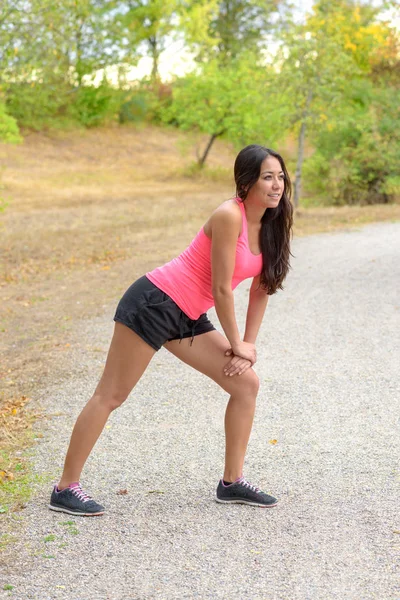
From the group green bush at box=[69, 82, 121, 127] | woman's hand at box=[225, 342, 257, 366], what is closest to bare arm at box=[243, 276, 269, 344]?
woman's hand at box=[225, 342, 257, 366]

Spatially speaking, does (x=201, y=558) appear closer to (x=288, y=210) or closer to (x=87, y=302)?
(x=288, y=210)

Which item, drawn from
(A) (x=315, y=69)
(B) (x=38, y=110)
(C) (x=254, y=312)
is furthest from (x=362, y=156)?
(C) (x=254, y=312)

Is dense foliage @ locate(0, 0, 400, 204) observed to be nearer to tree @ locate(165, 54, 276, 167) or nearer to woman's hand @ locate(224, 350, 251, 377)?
tree @ locate(165, 54, 276, 167)

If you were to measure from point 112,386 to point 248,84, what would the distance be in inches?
1008

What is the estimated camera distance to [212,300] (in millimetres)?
3746

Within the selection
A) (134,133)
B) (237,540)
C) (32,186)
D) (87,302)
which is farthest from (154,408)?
(134,133)

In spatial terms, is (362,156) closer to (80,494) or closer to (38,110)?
(38,110)

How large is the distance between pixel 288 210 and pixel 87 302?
6753 millimetres

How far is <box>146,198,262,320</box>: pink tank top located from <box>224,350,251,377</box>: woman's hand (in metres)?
0.27

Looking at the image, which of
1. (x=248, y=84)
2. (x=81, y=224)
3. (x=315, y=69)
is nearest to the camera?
(x=81, y=224)

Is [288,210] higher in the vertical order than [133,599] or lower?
higher

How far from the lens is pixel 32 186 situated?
26.3 m

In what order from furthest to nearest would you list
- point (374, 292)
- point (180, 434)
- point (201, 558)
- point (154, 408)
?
1. point (374, 292)
2. point (154, 408)
3. point (180, 434)
4. point (201, 558)

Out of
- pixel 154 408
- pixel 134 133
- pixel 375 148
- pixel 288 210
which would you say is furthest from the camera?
pixel 134 133
